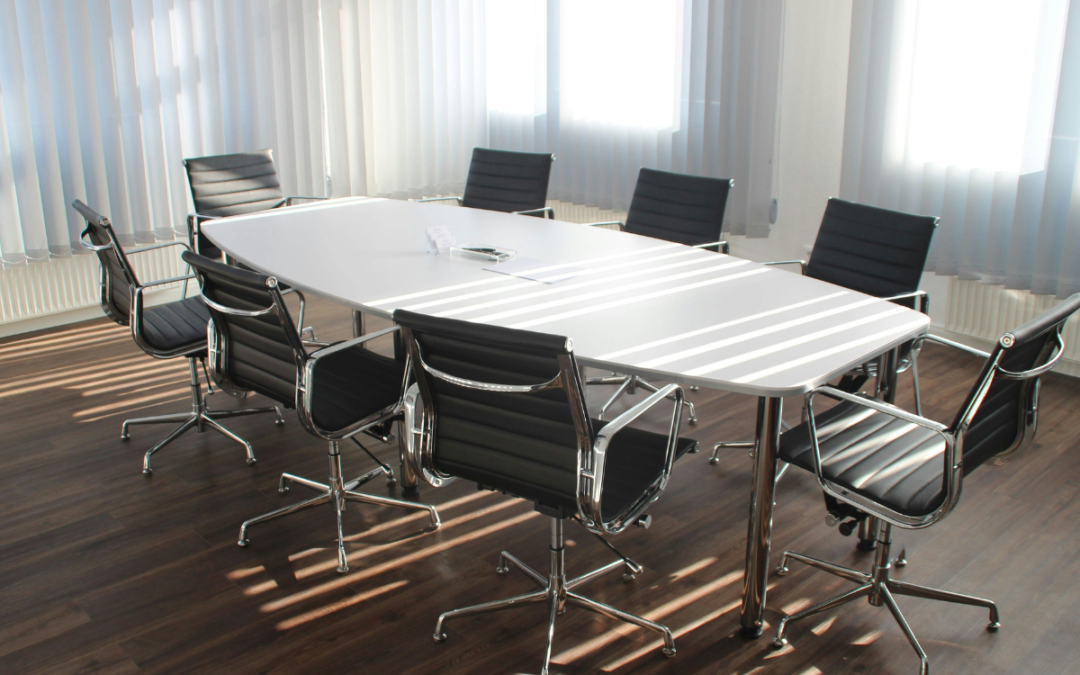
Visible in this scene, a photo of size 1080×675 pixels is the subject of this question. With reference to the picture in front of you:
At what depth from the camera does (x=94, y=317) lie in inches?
223

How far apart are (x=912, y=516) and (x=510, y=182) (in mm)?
3253

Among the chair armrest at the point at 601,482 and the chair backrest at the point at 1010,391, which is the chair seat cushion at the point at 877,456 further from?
the chair armrest at the point at 601,482

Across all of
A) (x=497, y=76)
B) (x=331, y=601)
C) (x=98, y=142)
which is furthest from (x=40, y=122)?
(x=331, y=601)

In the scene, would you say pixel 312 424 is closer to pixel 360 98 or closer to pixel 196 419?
pixel 196 419

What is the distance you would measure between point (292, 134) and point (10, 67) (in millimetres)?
1620

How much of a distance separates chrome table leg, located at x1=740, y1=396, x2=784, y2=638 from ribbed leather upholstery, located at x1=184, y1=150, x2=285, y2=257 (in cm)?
322

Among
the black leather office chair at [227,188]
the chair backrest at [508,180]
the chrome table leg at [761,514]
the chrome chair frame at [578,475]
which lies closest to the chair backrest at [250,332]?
the chrome chair frame at [578,475]

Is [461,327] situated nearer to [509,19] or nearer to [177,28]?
[177,28]

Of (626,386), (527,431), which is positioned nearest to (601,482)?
(527,431)

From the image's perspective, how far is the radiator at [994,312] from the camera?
14.9ft

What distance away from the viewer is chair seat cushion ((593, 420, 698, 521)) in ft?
7.85

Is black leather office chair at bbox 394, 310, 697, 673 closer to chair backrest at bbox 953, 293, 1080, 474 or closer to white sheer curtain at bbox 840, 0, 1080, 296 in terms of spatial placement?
chair backrest at bbox 953, 293, 1080, 474

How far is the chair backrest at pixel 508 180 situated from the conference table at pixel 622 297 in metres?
0.53

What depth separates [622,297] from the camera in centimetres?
317
